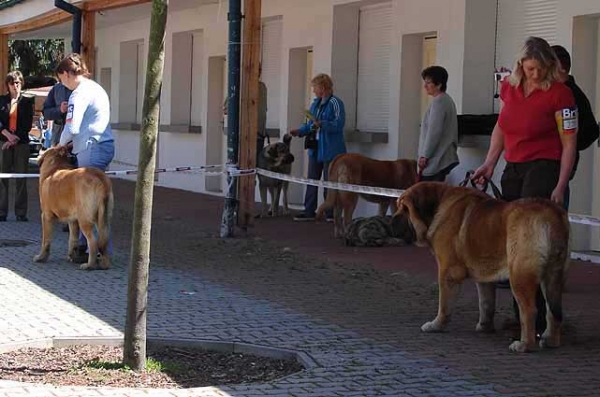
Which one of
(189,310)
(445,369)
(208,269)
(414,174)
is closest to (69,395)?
(445,369)

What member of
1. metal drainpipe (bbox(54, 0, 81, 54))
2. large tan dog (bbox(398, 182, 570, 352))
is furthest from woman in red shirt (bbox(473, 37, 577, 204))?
metal drainpipe (bbox(54, 0, 81, 54))

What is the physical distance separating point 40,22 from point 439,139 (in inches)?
509

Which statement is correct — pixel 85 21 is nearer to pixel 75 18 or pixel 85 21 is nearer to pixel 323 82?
pixel 75 18

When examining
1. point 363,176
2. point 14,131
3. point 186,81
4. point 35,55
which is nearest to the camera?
point 363,176

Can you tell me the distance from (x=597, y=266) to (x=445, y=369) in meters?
4.97

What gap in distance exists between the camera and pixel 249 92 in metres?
13.6

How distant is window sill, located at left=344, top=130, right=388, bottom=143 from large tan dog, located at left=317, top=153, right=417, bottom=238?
1.71 metres

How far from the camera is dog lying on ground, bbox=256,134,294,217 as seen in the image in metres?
15.4

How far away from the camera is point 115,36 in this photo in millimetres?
25344

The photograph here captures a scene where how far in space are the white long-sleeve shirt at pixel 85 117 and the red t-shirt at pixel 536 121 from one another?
4.72 m

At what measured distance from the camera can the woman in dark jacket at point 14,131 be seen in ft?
49.3

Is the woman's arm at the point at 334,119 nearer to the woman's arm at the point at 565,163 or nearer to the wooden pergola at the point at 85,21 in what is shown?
the wooden pergola at the point at 85,21

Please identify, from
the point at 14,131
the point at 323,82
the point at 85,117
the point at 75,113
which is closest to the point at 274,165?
the point at 323,82

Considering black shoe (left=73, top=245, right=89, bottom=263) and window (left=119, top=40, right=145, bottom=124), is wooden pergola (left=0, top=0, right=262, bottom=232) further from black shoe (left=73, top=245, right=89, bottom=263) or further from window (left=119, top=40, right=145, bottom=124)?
window (left=119, top=40, right=145, bottom=124)
